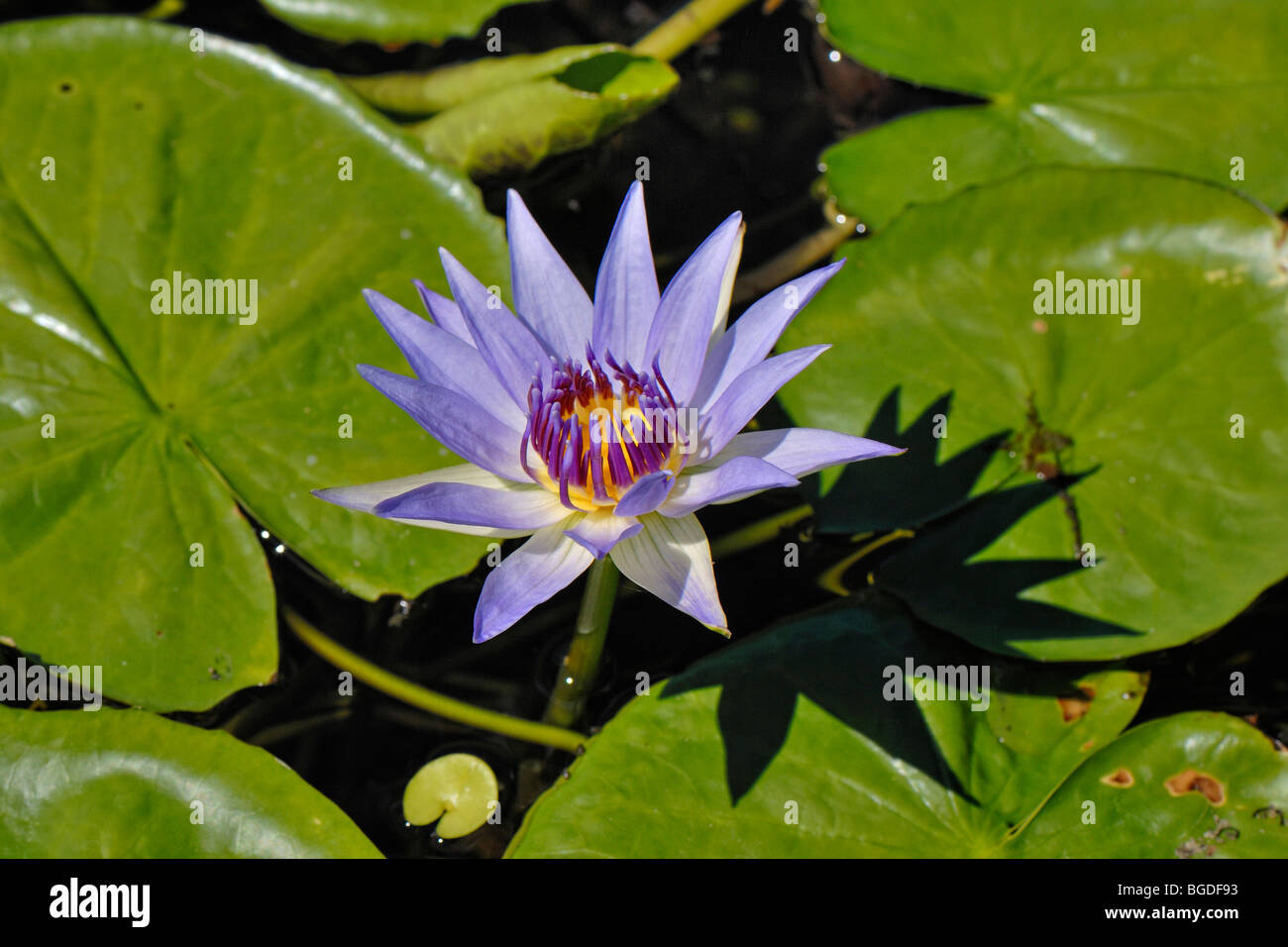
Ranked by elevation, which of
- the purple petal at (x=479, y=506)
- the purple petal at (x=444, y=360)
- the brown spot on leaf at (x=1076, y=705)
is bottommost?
the brown spot on leaf at (x=1076, y=705)

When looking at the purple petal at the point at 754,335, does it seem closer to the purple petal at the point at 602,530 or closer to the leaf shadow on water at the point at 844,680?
the purple petal at the point at 602,530

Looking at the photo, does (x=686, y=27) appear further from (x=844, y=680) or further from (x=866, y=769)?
(x=866, y=769)

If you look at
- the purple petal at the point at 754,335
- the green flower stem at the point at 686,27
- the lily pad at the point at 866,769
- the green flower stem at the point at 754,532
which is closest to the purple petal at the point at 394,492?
the purple petal at the point at 754,335

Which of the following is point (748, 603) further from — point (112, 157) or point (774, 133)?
point (112, 157)

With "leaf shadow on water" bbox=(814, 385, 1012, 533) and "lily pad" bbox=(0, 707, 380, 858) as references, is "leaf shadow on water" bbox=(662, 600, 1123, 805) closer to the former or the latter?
"leaf shadow on water" bbox=(814, 385, 1012, 533)

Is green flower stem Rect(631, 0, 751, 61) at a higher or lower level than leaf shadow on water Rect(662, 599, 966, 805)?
higher

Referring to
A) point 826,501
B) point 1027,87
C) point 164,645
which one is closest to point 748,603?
point 826,501

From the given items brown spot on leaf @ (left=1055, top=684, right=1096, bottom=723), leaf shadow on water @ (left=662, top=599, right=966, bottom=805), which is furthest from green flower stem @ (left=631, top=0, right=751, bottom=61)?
brown spot on leaf @ (left=1055, top=684, right=1096, bottom=723)
